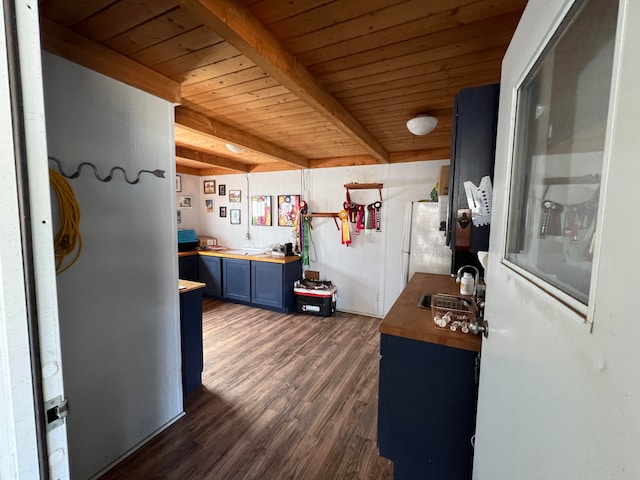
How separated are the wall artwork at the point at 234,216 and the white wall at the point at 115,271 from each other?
299cm

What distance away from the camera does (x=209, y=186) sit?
4867 mm

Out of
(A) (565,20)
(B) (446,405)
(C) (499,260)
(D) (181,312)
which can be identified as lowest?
(B) (446,405)

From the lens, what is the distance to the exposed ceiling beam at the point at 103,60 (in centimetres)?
117

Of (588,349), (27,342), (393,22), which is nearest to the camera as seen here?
(588,349)

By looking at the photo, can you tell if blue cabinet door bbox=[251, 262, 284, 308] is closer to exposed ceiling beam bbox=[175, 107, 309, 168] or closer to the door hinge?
exposed ceiling beam bbox=[175, 107, 309, 168]

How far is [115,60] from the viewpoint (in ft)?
4.54

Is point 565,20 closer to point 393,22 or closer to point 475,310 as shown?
point 393,22

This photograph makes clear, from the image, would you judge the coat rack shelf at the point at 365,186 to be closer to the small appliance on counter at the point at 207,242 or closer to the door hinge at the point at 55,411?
the small appliance on counter at the point at 207,242

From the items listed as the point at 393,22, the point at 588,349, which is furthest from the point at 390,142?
the point at 588,349

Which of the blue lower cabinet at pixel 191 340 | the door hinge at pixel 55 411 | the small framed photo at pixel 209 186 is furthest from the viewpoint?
the small framed photo at pixel 209 186

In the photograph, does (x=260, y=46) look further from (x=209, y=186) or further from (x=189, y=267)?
(x=209, y=186)

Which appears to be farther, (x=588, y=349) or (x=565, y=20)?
(x=565, y=20)

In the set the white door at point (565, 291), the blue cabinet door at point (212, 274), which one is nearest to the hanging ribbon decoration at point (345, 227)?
the blue cabinet door at point (212, 274)

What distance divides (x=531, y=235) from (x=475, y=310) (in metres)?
0.88
